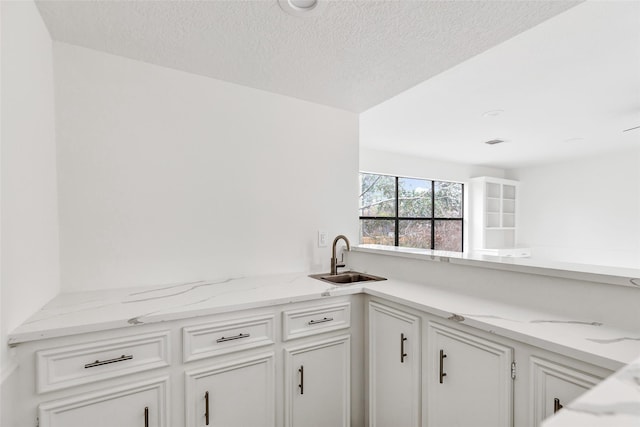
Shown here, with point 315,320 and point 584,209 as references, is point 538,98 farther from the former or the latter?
point 584,209

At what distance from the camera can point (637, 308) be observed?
3.61ft

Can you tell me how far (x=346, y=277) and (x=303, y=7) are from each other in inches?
64.6

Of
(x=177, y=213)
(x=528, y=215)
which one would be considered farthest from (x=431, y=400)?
(x=528, y=215)

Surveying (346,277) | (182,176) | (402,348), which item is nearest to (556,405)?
(402,348)

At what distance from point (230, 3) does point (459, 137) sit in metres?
3.22

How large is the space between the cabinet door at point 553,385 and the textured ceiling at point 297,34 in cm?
143

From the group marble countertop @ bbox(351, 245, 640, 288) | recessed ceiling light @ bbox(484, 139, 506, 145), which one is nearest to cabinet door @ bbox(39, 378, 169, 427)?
marble countertop @ bbox(351, 245, 640, 288)

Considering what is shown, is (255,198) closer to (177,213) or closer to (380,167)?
(177,213)

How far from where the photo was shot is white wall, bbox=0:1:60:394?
3.49ft

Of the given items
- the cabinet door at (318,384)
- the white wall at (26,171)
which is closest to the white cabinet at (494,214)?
the cabinet door at (318,384)

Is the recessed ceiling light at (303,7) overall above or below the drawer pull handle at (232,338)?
above

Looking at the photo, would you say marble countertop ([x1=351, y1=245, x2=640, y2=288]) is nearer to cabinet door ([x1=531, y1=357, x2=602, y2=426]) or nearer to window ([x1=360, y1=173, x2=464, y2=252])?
cabinet door ([x1=531, y1=357, x2=602, y2=426])

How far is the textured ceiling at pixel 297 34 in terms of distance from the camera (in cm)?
137

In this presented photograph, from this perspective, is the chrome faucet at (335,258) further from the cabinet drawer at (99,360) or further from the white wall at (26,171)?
the white wall at (26,171)
